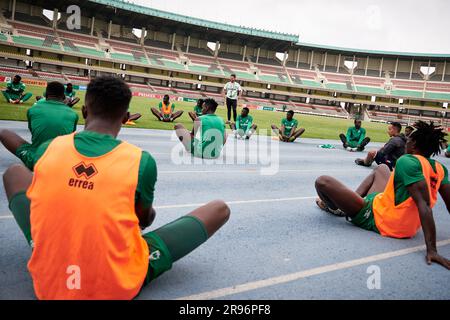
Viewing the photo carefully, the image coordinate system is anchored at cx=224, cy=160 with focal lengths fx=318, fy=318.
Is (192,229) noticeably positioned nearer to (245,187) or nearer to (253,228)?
(253,228)

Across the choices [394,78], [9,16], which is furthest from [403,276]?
[394,78]

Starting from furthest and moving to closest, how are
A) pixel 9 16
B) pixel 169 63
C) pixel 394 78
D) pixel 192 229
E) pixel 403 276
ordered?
pixel 394 78, pixel 169 63, pixel 9 16, pixel 403 276, pixel 192 229

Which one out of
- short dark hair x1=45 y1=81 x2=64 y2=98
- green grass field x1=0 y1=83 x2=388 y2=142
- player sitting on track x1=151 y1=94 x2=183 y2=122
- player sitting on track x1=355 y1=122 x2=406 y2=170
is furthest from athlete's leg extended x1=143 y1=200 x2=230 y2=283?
player sitting on track x1=151 y1=94 x2=183 y2=122

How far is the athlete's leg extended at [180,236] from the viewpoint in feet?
7.20

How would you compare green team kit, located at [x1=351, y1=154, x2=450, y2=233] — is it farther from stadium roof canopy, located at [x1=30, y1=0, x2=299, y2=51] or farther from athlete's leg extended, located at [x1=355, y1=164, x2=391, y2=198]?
stadium roof canopy, located at [x1=30, y1=0, x2=299, y2=51]

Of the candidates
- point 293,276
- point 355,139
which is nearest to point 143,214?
point 293,276

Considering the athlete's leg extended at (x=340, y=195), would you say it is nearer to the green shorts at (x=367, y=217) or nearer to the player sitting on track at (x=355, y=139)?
the green shorts at (x=367, y=217)

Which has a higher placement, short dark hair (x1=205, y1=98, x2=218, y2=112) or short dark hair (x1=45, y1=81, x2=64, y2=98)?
short dark hair (x1=205, y1=98, x2=218, y2=112)

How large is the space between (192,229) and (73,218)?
2.90ft

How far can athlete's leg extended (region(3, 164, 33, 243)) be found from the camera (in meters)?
2.20

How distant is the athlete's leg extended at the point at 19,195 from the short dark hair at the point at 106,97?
0.86 meters

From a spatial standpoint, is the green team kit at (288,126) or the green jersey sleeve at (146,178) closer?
the green jersey sleeve at (146,178)

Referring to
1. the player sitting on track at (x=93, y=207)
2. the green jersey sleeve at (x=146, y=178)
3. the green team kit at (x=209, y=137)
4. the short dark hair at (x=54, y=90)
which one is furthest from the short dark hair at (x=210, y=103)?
the green jersey sleeve at (x=146, y=178)

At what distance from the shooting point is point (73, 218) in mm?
1679
